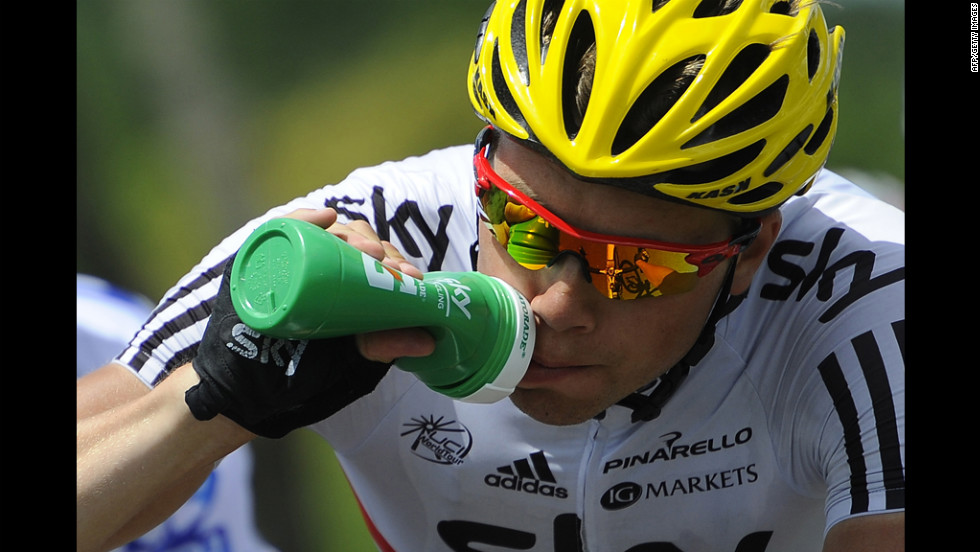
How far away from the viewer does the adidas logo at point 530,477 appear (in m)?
2.14

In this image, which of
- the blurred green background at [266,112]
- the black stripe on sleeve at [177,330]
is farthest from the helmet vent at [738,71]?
the blurred green background at [266,112]

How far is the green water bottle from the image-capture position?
126 centimetres

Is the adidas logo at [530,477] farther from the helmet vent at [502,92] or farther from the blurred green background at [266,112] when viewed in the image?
the blurred green background at [266,112]

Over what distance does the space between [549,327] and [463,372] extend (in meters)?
0.24

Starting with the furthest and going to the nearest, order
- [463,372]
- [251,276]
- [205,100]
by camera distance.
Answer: [205,100] → [463,372] → [251,276]

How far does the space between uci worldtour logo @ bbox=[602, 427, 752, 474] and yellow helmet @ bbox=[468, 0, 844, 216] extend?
59 centimetres

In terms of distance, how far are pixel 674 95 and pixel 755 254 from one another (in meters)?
0.47

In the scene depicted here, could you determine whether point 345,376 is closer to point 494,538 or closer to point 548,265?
point 548,265

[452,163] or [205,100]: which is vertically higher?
[205,100]

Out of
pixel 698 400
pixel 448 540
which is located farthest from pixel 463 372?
pixel 448 540

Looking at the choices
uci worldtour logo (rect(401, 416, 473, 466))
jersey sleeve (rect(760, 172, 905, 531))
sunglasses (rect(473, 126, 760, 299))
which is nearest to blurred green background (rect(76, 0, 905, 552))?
uci worldtour logo (rect(401, 416, 473, 466))

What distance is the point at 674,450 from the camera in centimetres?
212

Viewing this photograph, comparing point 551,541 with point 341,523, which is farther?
point 341,523

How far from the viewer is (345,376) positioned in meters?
1.56
